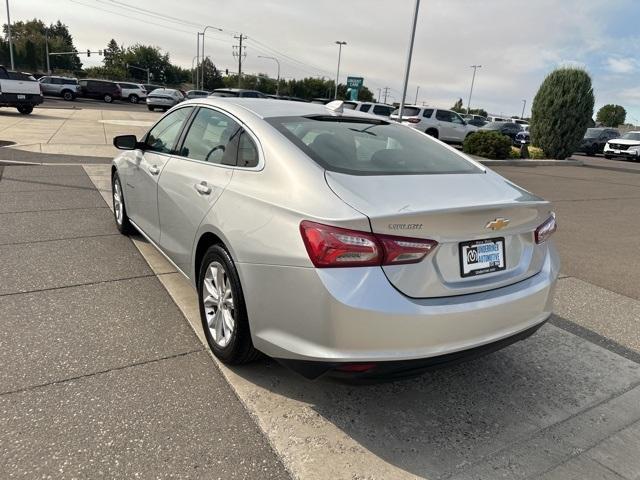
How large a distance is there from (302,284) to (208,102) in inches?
80.1

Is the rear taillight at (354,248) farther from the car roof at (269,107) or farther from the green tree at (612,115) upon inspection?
the green tree at (612,115)

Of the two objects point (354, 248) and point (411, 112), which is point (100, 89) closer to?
point (411, 112)

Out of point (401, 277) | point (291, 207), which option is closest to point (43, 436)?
point (291, 207)

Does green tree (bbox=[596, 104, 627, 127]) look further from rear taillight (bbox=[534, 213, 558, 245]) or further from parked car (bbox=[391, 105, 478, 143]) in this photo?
rear taillight (bbox=[534, 213, 558, 245])

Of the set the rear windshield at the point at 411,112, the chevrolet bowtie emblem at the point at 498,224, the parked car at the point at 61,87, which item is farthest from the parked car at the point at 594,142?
the parked car at the point at 61,87

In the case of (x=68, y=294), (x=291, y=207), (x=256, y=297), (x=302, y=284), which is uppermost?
(x=291, y=207)

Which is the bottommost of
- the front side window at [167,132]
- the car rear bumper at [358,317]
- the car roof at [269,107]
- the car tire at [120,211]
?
the car tire at [120,211]

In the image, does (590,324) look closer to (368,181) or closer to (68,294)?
(368,181)

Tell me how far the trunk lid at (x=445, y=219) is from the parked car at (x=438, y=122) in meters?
19.9

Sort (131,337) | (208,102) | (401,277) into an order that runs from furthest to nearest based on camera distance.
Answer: (208,102)
(131,337)
(401,277)

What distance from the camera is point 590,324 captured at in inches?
153

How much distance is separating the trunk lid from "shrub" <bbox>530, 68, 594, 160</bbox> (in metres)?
19.9

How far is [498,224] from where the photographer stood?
2.40 metres

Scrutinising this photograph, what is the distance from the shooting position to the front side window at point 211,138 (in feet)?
10.1
